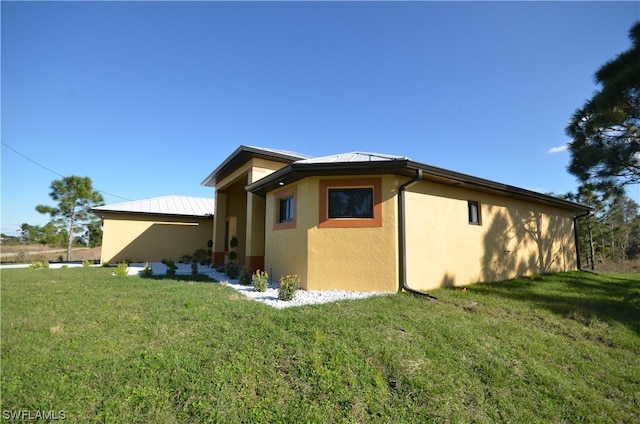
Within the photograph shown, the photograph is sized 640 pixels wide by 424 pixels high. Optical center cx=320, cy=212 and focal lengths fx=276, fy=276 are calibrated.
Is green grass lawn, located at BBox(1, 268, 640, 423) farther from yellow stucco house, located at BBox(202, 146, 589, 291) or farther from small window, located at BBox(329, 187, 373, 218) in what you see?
small window, located at BBox(329, 187, 373, 218)

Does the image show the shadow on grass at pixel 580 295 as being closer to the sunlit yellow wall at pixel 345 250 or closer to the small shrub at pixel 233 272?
the sunlit yellow wall at pixel 345 250

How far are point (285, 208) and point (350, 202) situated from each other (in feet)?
9.16

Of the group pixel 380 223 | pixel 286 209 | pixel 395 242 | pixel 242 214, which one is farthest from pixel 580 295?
pixel 242 214

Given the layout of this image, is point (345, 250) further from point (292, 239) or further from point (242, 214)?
point (242, 214)

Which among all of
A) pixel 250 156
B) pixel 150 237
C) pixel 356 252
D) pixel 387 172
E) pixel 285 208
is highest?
pixel 250 156

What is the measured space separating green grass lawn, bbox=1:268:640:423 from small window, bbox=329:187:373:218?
2.58 meters

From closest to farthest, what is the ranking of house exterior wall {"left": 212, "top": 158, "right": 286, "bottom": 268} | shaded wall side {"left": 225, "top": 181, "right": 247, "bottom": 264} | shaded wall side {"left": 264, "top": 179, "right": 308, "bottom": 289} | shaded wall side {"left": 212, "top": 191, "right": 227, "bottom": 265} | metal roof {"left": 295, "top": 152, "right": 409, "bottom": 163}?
metal roof {"left": 295, "top": 152, "right": 409, "bottom": 163} → shaded wall side {"left": 264, "top": 179, "right": 308, "bottom": 289} → house exterior wall {"left": 212, "top": 158, "right": 286, "bottom": 268} → shaded wall side {"left": 225, "top": 181, "right": 247, "bottom": 264} → shaded wall side {"left": 212, "top": 191, "right": 227, "bottom": 265}

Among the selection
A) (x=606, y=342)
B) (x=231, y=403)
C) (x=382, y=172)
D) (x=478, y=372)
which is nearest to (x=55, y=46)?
(x=382, y=172)

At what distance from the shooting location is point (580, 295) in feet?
27.2

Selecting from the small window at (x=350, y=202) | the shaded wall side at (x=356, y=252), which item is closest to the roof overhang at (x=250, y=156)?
the shaded wall side at (x=356, y=252)

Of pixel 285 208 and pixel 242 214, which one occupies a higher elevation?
pixel 242 214

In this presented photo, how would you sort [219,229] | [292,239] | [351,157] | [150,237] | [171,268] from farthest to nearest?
[150,237], [219,229], [171,268], [292,239], [351,157]

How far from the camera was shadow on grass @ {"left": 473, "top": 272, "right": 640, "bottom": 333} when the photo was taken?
6.47 meters

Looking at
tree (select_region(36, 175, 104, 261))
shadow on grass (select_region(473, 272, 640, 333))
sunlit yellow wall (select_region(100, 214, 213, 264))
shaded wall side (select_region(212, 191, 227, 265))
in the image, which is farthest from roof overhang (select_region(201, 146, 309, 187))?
tree (select_region(36, 175, 104, 261))
